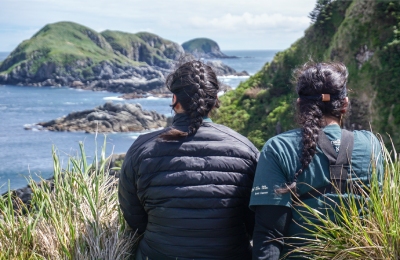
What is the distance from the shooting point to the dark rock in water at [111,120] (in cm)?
6612

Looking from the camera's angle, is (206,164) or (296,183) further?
(206,164)

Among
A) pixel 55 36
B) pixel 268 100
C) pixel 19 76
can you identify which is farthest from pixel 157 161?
pixel 55 36

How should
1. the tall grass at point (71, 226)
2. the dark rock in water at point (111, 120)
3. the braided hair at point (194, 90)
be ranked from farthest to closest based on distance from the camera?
the dark rock in water at point (111, 120) < the tall grass at point (71, 226) < the braided hair at point (194, 90)

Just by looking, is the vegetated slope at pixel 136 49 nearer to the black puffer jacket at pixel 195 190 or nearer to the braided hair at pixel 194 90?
the braided hair at pixel 194 90

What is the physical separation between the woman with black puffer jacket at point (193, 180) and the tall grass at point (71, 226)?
1.46 ft

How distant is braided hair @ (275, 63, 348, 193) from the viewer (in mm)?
2627

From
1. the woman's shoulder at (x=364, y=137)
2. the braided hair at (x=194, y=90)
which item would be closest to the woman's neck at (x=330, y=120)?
the woman's shoulder at (x=364, y=137)

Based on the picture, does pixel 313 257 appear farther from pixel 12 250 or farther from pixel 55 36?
pixel 55 36

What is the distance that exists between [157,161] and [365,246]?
1.16 m

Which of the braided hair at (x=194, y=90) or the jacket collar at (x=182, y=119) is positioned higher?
the braided hair at (x=194, y=90)

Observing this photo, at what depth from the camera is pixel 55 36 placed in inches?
6988

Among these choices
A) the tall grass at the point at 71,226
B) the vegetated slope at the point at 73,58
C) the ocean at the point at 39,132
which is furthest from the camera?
the vegetated slope at the point at 73,58

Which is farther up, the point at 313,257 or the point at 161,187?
the point at 161,187

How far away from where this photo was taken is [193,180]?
2787mm
